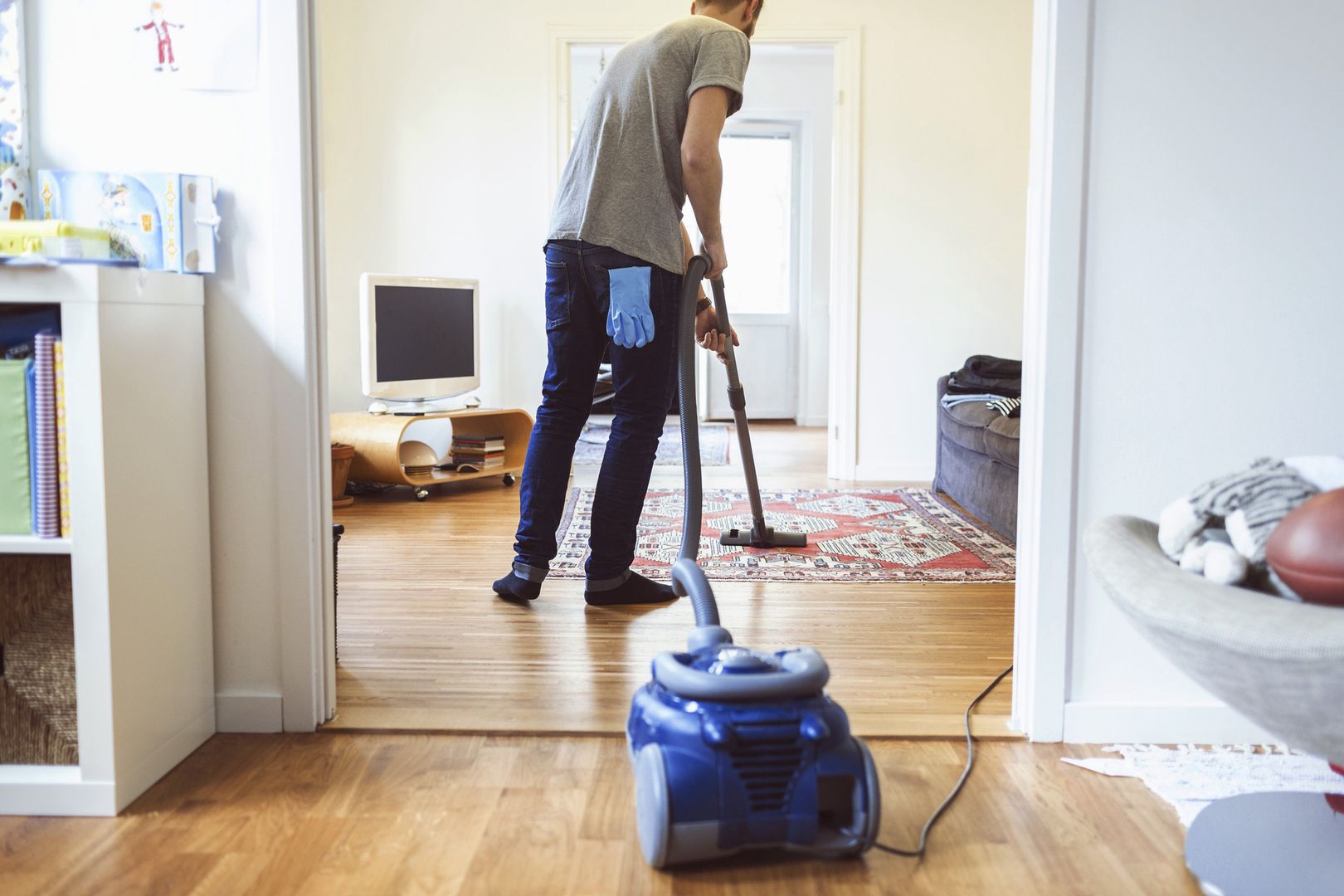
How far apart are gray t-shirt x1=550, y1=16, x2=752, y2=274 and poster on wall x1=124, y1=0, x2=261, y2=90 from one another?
2.58 ft

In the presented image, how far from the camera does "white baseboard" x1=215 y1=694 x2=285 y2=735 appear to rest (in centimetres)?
177

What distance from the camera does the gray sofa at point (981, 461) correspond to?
338 centimetres

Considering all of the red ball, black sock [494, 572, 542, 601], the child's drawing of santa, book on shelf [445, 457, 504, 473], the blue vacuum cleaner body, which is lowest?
black sock [494, 572, 542, 601]

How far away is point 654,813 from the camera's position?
1.23m

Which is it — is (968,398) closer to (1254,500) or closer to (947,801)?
(947,801)

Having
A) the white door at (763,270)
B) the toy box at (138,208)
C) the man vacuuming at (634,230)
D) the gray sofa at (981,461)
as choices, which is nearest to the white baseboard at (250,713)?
the toy box at (138,208)

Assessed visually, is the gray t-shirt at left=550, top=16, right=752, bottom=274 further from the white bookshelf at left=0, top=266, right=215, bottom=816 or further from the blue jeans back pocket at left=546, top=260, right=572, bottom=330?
the white bookshelf at left=0, top=266, right=215, bottom=816

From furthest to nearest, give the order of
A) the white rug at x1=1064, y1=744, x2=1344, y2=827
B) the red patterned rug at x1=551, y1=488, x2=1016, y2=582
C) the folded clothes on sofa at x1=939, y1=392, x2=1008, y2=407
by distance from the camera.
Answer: the folded clothes on sofa at x1=939, y1=392, x2=1008, y2=407
the red patterned rug at x1=551, y1=488, x2=1016, y2=582
the white rug at x1=1064, y1=744, x2=1344, y2=827

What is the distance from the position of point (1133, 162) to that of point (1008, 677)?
916 millimetres

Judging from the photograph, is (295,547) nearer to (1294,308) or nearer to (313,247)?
(313,247)

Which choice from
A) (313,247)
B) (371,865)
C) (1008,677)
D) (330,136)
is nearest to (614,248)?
(313,247)

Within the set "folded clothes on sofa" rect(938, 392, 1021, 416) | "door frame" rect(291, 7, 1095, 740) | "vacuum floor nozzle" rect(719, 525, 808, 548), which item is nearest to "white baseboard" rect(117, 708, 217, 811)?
"door frame" rect(291, 7, 1095, 740)

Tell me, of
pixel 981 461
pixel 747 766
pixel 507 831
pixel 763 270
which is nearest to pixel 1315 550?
pixel 747 766

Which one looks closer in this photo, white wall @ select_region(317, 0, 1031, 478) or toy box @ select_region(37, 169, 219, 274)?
toy box @ select_region(37, 169, 219, 274)
